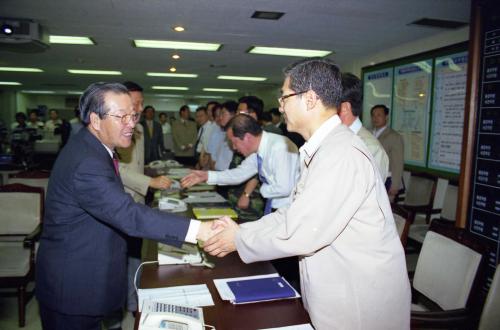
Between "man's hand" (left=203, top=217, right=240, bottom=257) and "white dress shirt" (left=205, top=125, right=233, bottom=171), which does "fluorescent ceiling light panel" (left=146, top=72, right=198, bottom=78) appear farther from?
"man's hand" (left=203, top=217, right=240, bottom=257)

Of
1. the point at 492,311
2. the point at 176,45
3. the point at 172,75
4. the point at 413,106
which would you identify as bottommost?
the point at 492,311

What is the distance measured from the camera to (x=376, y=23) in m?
4.39

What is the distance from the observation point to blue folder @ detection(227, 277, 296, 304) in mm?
1469

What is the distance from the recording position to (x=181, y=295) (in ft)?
4.97

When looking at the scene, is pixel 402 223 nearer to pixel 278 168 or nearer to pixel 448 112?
pixel 278 168

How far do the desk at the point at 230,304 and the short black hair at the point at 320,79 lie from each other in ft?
2.63

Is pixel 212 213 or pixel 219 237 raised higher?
pixel 219 237

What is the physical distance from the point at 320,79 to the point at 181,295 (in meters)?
1.02

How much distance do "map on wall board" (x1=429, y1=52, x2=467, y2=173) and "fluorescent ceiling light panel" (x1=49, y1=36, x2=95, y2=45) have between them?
16.7 feet

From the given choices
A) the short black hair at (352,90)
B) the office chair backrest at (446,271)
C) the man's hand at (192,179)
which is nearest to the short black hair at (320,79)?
the short black hair at (352,90)

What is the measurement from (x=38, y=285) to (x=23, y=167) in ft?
18.9

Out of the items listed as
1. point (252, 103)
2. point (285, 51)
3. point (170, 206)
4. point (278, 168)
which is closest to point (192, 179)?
point (170, 206)

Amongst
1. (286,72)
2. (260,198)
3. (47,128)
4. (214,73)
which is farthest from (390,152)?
(47,128)

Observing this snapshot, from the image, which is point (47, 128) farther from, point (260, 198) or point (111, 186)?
point (111, 186)
